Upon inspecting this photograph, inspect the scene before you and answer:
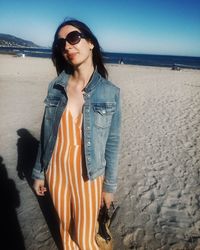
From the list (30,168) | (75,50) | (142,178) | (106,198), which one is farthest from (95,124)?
(30,168)

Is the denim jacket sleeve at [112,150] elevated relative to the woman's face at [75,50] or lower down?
lower down

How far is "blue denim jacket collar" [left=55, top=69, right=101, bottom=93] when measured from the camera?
204 centimetres

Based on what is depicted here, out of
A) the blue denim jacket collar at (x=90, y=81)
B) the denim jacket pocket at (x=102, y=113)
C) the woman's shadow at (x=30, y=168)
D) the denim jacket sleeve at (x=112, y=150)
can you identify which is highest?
the blue denim jacket collar at (x=90, y=81)

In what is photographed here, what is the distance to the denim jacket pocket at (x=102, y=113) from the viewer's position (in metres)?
2.00

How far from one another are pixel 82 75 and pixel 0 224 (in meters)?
2.68

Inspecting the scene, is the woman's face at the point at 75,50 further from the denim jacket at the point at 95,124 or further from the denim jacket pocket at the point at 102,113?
the denim jacket pocket at the point at 102,113

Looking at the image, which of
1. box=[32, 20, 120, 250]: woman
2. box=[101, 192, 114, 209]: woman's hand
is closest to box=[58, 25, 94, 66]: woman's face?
box=[32, 20, 120, 250]: woman

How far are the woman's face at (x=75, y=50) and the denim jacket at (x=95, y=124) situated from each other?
0.58 ft

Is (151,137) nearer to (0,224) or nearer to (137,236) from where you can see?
(137,236)

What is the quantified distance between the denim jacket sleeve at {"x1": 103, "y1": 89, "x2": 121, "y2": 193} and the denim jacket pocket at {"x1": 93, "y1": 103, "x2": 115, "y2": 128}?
1.9 inches

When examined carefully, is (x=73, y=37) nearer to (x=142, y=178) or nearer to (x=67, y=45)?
(x=67, y=45)

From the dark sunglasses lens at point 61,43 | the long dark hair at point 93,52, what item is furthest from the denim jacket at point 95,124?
the dark sunglasses lens at point 61,43

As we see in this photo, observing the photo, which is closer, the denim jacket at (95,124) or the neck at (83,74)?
the denim jacket at (95,124)

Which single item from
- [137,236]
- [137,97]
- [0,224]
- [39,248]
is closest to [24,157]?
[0,224]
